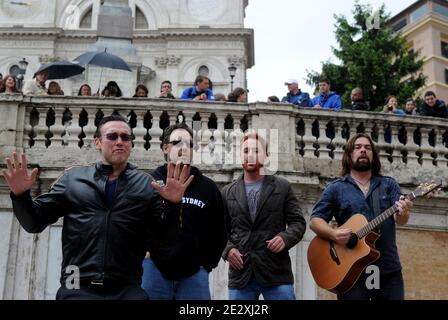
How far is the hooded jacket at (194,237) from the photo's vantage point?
552cm

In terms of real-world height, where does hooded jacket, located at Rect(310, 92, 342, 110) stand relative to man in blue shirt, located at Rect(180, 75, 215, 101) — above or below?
below

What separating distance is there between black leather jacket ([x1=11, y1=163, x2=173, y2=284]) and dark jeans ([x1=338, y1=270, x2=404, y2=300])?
6.81ft

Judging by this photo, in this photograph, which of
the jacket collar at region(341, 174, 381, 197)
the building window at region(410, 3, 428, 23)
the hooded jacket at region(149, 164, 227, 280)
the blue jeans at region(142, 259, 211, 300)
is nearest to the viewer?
the hooded jacket at region(149, 164, 227, 280)

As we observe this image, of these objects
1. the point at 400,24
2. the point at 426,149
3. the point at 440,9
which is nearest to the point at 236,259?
the point at 426,149

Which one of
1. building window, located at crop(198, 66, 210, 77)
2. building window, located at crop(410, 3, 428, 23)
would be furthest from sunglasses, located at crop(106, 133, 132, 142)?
building window, located at crop(410, 3, 428, 23)

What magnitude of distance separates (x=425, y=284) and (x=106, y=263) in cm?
557

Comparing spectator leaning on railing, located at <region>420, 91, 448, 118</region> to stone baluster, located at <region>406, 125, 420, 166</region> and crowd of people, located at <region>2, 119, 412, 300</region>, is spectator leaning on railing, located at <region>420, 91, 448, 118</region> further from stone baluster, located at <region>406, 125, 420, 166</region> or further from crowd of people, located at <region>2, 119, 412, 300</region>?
crowd of people, located at <region>2, 119, 412, 300</region>

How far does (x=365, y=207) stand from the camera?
6.52 meters

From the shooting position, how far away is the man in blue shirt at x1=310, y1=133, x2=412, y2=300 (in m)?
6.25

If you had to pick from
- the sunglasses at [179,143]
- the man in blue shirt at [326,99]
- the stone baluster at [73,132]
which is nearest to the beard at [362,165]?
the sunglasses at [179,143]

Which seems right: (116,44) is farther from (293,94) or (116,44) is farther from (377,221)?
(377,221)

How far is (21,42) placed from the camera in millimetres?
49156
